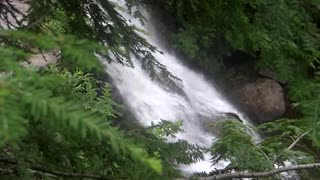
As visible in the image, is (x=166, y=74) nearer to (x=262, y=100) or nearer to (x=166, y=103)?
(x=166, y=103)

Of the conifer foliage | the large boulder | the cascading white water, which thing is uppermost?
the large boulder

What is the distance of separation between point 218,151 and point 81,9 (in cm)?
101

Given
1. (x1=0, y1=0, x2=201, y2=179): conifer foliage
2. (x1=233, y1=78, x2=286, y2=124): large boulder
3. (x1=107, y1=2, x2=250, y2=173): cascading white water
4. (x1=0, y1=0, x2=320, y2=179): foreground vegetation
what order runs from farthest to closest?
(x1=233, y1=78, x2=286, y2=124): large boulder → (x1=107, y1=2, x2=250, y2=173): cascading white water → (x1=0, y1=0, x2=320, y2=179): foreground vegetation → (x1=0, y1=0, x2=201, y2=179): conifer foliage

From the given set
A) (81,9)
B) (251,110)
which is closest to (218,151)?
(81,9)

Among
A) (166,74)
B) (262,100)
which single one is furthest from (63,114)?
(262,100)

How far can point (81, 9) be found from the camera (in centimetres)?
235

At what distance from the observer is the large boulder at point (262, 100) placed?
10039 mm

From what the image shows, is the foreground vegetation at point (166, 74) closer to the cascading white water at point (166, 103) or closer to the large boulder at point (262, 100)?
the cascading white water at point (166, 103)

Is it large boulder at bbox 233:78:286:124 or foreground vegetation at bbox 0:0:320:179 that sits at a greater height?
large boulder at bbox 233:78:286:124

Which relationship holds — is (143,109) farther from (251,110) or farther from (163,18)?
(163,18)

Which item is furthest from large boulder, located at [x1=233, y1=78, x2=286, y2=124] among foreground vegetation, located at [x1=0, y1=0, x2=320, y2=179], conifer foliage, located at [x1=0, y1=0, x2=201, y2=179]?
conifer foliage, located at [x1=0, y1=0, x2=201, y2=179]

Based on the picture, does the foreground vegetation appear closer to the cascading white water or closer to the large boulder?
the cascading white water

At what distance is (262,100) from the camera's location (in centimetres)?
1023

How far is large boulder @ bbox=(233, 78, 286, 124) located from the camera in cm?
1004
